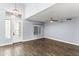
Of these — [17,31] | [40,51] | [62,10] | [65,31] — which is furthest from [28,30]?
[62,10]

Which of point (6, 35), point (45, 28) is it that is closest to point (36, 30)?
point (45, 28)

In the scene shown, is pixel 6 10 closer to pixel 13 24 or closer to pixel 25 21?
pixel 13 24

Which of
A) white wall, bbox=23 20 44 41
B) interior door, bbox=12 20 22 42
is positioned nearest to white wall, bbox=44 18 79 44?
white wall, bbox=23 20 44 41

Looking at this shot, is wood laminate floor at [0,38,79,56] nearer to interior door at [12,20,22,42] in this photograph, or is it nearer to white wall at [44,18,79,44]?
white wall at [44,18,79,44]

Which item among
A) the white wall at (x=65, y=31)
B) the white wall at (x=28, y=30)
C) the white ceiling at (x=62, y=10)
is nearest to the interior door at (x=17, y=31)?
the white wall at (x=28, y=30)

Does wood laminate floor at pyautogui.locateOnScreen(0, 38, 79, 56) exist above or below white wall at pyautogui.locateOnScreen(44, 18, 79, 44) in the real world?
below

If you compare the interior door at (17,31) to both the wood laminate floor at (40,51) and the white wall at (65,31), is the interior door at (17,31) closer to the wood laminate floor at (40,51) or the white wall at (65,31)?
the wood laminate floor at (40,51)

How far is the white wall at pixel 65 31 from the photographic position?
6152mm

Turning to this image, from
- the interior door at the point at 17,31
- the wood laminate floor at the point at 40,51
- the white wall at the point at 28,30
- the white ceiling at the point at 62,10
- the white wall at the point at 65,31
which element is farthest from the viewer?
the white wall at the point at 28,30

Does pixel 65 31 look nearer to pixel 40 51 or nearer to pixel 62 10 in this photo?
pixel 40 51

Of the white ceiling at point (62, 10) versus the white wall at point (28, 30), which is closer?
the white ceiling at point (62, 10)

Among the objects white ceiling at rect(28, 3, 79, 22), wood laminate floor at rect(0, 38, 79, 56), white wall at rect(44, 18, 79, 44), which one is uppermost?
white ceiling at rect(28, 3, 79, 22)

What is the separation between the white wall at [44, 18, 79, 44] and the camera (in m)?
6.15

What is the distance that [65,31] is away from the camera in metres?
7.18
